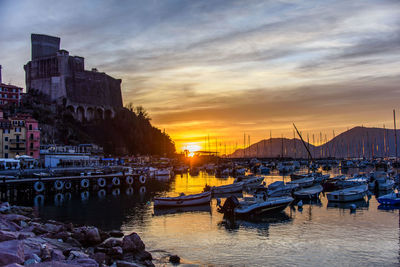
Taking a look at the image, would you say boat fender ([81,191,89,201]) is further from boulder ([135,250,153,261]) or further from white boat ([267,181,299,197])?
boulder ([135,250,153,261])

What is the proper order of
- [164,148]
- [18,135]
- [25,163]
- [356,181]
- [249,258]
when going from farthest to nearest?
[164,148] < [18,135] < [25,163] < [356,181] < [249,258]

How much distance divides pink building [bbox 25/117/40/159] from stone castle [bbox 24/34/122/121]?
119ft

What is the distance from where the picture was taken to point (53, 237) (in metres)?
24.8

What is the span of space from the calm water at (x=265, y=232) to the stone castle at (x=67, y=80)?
258 feet

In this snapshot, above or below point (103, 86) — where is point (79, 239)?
below

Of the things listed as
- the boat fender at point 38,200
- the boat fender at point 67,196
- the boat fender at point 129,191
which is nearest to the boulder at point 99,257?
the boat fender at point 38,200

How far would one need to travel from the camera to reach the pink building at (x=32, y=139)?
79250 mm

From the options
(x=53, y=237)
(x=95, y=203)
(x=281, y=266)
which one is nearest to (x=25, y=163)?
(x=95, y=203)

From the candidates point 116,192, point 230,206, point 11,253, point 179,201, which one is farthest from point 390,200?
point 116,192

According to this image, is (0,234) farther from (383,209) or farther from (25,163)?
(25,163)

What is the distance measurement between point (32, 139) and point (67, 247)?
2503 inches

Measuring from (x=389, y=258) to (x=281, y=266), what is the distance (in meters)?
7.11

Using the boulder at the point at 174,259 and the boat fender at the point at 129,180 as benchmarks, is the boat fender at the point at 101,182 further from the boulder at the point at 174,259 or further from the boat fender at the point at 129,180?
the boulder at the point at 174,259

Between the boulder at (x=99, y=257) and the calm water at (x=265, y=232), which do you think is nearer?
the boulder at (x=99, y=257)
